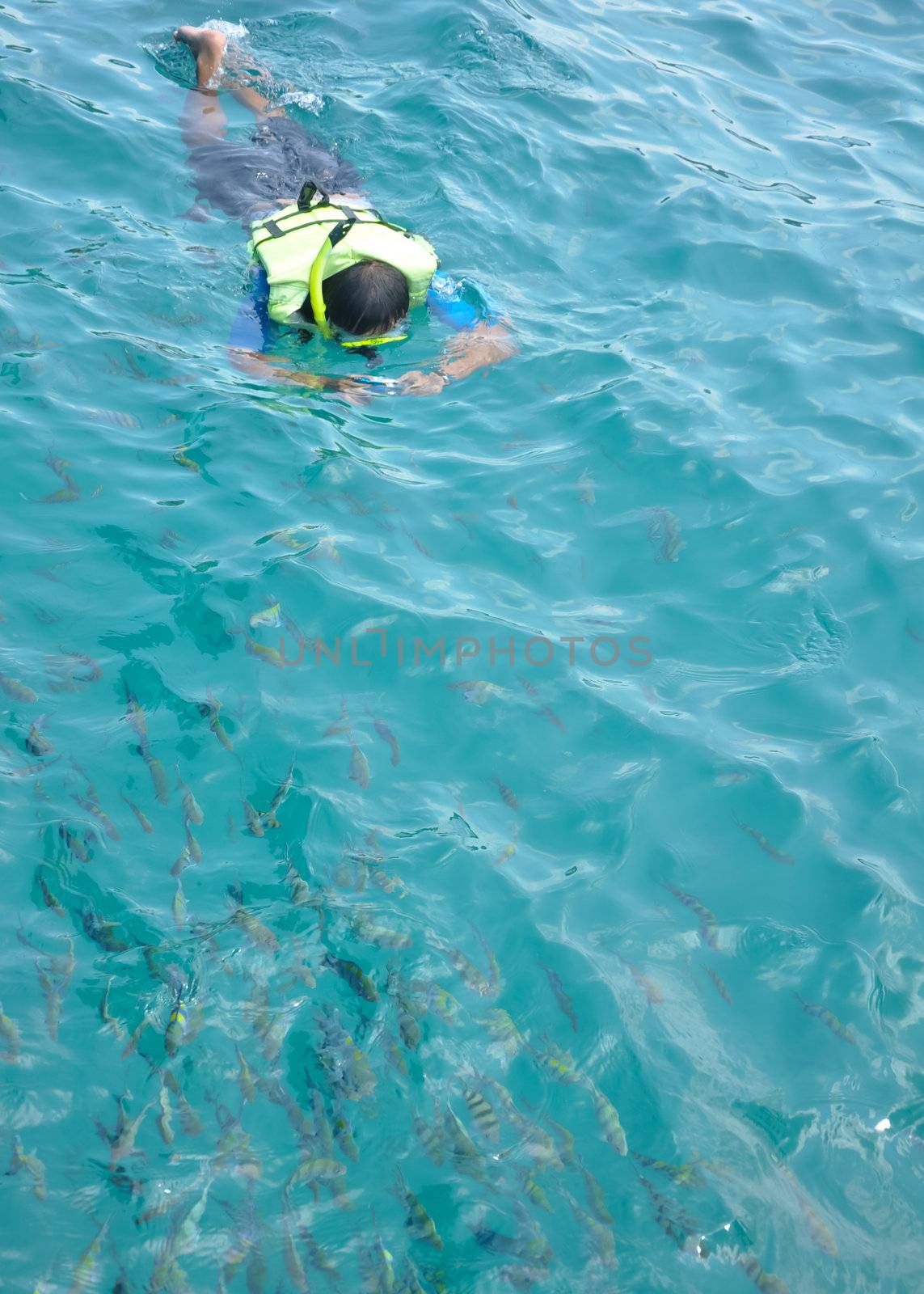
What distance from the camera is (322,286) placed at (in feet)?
20.2

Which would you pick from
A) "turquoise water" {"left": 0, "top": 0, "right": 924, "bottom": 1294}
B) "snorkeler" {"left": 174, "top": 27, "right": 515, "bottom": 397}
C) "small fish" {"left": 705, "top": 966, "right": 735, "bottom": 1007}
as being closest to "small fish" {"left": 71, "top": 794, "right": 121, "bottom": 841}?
"turquoise water" {"left": 0, "top": 0, "right": 924, "bottom": 1294}

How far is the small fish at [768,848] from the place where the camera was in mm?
4562

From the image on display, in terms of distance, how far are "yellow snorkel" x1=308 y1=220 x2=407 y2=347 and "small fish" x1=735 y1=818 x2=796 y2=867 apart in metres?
3.70

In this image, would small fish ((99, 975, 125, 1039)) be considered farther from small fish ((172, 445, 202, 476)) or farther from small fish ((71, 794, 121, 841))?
small fish ((172, 445, 202, 476))

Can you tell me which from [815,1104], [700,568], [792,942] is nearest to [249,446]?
[700,568]

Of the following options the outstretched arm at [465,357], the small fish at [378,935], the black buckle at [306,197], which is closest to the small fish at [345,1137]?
the small fish at [378,935]

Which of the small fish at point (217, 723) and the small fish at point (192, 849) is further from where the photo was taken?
the small fish at point (217, 723)

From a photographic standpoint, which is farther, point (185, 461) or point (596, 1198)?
point (185, 461)

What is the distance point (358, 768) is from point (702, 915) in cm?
164

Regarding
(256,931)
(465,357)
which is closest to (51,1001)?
(256,931)

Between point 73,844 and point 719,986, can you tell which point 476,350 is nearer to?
point 73,844

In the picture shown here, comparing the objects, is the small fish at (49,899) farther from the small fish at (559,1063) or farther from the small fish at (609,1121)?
the small fish at (609,1121)

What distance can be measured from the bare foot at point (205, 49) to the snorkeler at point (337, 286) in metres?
1.53

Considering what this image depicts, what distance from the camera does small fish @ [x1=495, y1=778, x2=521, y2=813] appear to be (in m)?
4.62
